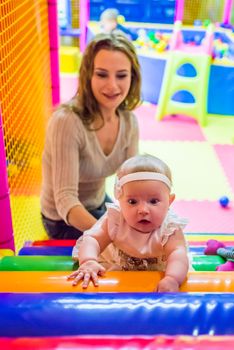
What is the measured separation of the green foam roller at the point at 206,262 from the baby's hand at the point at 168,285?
47 cm

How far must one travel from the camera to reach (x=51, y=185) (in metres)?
1.74

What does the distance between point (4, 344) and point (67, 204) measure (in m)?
0.79

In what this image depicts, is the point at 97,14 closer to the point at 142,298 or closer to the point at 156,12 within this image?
the point at 156,12

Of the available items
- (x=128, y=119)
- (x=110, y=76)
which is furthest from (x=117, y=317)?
(x=128, y=119)

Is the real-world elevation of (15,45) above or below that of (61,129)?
above

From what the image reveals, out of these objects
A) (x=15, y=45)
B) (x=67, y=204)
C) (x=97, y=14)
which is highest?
(x=97, y=14)

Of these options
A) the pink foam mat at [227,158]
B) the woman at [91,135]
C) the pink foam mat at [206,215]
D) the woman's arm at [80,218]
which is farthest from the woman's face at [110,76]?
the pink foam mat at [227,158]

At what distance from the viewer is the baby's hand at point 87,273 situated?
95cm

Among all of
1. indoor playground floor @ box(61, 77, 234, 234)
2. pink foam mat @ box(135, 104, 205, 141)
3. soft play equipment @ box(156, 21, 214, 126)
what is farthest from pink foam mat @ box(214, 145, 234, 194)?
soft play equipment @ box(156, 21, 214, 126)

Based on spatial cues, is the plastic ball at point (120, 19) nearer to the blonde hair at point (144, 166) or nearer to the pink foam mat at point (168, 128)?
the pink foam mat at point (168, 128)

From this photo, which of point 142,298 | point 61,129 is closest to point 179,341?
point 142,298

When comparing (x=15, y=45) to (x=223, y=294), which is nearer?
(x=223, y=294)

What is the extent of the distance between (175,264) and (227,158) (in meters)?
2.41

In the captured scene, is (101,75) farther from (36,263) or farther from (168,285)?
(168,285)
